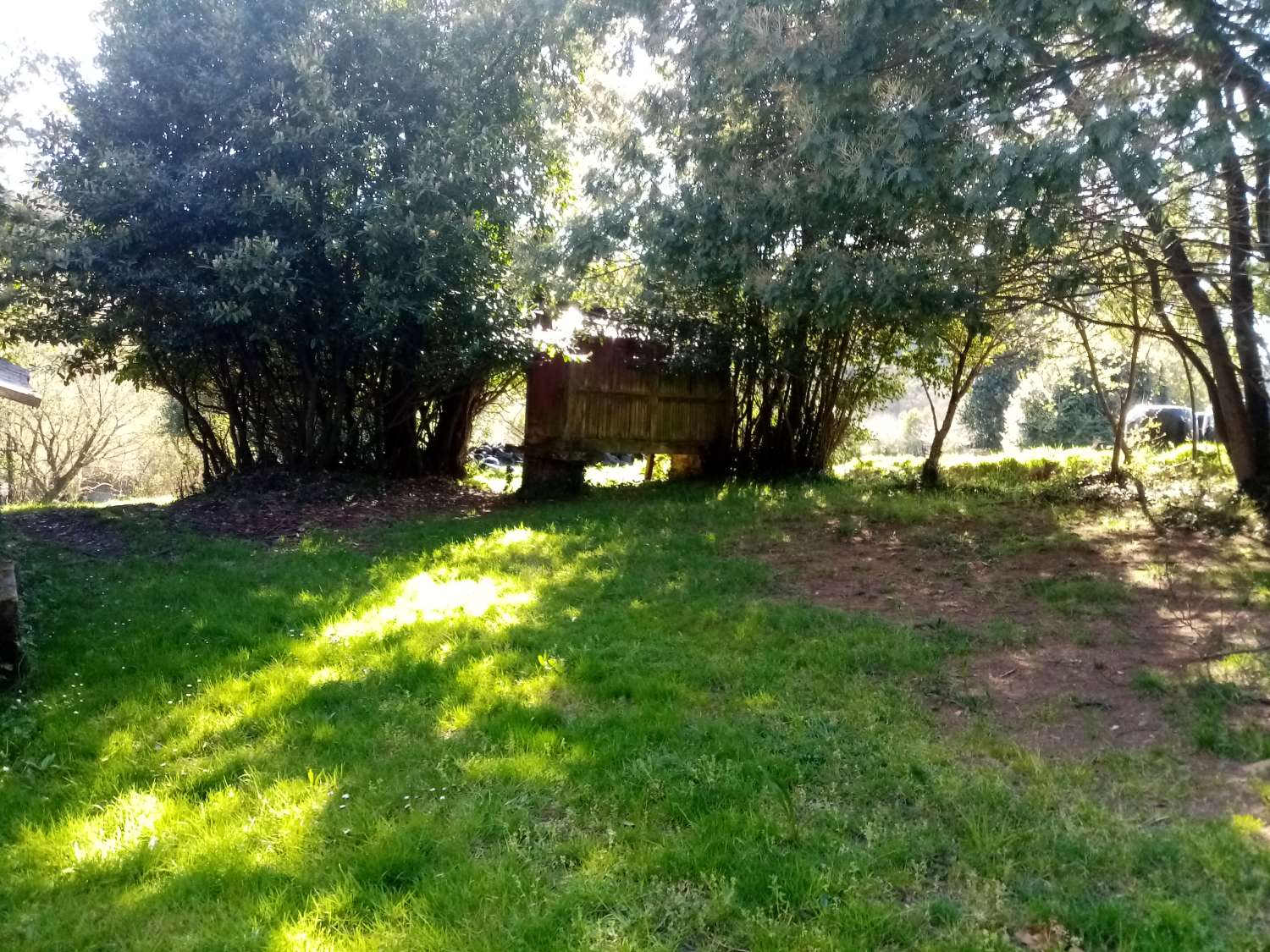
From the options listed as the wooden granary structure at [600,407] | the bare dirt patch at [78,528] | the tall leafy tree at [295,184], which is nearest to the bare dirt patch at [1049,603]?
the wooden granary structure at [600,407]

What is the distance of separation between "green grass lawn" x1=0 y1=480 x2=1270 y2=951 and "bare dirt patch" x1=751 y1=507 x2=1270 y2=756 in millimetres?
260

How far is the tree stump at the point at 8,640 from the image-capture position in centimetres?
457

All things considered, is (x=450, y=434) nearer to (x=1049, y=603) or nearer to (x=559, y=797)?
(x=1049, y=603)

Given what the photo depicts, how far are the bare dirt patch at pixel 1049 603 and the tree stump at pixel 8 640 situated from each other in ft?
15.0

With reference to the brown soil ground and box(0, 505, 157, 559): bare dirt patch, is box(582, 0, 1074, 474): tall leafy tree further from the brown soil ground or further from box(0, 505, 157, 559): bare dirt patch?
box(0, 505, 157, 559): bare dirt patch

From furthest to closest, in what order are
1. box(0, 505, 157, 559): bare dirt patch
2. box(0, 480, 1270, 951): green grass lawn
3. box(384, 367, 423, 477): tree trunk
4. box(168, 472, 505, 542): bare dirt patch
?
1. box(384, 367, 423, 477): tree trunk
2. box(168, 472, 505, 542): bare dirt patch
3. box(0, 505, 157, 559): bare dirt patch
4. box(0, 480, 1270, 951): green grass lawn

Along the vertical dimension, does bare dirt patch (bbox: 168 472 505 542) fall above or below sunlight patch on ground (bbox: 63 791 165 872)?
above

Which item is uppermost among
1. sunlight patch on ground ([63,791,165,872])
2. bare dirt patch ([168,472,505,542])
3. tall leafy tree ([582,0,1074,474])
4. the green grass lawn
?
tall leafy tree ([582,0,1074,474])

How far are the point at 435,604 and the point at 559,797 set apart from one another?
3.03 meters

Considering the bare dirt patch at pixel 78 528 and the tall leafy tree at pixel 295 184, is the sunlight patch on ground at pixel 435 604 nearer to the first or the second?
the bare dirt patch at pixel 78 528

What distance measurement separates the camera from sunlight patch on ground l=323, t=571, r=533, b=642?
18.9 feet

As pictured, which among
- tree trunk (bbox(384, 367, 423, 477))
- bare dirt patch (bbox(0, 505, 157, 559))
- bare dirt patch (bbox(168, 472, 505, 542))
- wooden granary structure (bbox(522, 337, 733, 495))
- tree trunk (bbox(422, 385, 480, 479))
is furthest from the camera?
tree trunk (bbox(422, 385, 480, 479))

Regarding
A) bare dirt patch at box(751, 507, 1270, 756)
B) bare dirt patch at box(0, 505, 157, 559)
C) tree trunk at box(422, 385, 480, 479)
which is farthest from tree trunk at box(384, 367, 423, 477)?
bare dirt patch at box(751, 507, 1270, 756)

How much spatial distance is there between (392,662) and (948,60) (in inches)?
185
